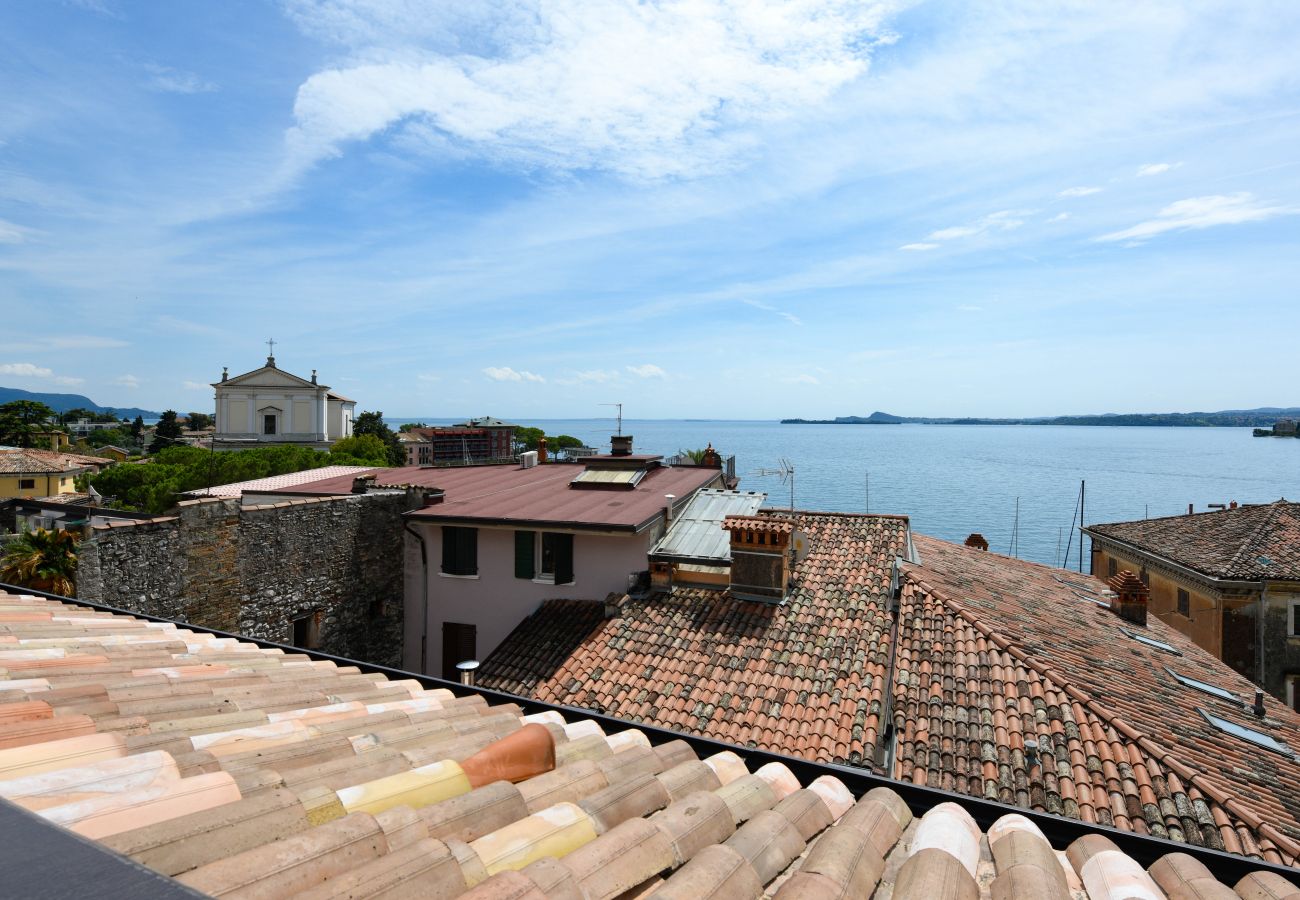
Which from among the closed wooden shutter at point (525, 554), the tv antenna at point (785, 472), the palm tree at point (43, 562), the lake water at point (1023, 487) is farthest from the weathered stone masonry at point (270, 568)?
the lake water at point (1023, 487)

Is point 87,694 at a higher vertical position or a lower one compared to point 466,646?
higher


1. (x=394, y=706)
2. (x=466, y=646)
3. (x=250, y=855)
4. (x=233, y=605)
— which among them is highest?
(x=250, y=855)

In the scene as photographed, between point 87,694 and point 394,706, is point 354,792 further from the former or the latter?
point 87,694

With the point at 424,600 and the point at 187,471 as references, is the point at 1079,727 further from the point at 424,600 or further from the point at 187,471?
the point at 187,471

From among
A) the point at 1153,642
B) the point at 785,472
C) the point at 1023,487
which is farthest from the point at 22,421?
the point at 1023,487

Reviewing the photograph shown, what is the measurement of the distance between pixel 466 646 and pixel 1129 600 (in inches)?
611

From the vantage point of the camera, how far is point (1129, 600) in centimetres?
1647

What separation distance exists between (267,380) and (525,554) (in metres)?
58.3

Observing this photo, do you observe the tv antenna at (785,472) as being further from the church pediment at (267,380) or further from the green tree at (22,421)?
the green tree at (22,421)

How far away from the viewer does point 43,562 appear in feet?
30.5

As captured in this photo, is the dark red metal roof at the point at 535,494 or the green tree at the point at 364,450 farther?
the green tree at the point at 364,450

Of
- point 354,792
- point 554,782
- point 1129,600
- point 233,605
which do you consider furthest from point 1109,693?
point 233,605

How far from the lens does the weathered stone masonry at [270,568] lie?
382 inches

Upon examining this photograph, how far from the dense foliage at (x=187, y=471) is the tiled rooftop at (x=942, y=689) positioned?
29985mm
